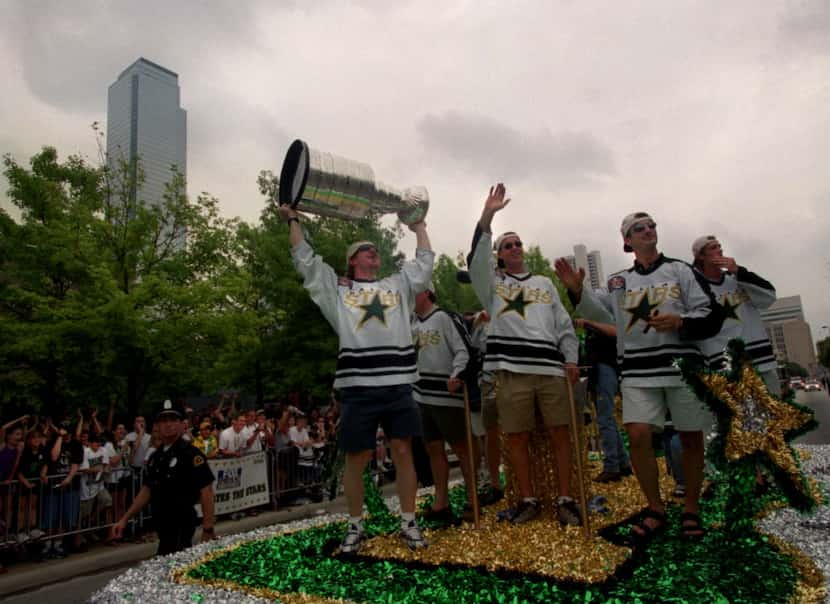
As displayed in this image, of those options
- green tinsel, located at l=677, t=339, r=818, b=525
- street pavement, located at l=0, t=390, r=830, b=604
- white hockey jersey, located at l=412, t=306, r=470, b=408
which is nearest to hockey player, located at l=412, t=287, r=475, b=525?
white hockey jersey, located at l=412, t=306, r=470, b=408

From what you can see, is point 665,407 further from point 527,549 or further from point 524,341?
point 527,549

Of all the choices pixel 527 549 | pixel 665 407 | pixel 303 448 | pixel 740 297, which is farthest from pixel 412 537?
pixel 303 448

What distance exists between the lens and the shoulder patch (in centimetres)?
414

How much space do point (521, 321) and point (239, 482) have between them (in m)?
6.52

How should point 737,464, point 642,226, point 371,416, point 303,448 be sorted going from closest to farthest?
point 737,464, point 371,416, point 642,226, point 303,448

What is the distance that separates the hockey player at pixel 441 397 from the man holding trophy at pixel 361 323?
87 cm

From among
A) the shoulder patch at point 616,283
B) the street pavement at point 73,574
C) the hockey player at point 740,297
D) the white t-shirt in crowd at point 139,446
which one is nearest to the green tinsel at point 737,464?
the shoulder patch at point 616,283

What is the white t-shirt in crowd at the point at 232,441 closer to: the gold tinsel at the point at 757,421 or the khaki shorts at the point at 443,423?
the khaki shorts at the point at 443,423

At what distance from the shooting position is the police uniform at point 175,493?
4.75m

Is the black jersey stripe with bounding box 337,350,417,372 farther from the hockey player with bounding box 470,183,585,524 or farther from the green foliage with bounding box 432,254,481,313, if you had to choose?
the green foliage with bounding box 432,254,481,313

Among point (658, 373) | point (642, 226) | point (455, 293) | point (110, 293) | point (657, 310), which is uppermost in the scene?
point (455, 293)

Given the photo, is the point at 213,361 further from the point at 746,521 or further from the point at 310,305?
the point at 746,521

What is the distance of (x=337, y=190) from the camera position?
4.36 metres

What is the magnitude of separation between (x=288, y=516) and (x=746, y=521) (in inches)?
287
